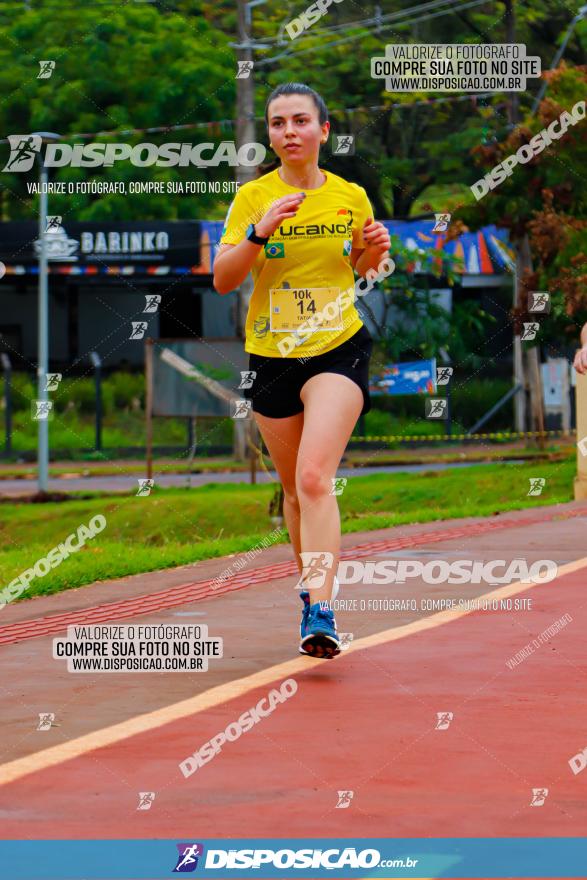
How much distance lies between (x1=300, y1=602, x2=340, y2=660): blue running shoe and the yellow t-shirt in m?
1.05

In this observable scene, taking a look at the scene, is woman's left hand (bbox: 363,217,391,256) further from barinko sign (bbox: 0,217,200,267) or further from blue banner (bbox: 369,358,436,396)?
barinko sign (bbox: 0,217,200,267)

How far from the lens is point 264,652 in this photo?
776 cm

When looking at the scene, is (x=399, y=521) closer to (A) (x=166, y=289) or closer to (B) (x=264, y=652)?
(B) (x=264, y=652)

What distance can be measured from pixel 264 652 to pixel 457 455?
26369 mm

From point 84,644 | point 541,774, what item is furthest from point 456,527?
point 541,774

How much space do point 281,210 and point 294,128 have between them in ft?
1.76

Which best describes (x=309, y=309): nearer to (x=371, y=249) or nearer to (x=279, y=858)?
(x=371, y=249)

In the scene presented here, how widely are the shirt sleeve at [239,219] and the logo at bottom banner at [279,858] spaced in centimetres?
359

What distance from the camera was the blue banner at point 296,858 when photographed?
14.2 feet

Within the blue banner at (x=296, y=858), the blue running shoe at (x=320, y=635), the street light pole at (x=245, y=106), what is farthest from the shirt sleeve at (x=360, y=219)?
the street light pole at (x=245, y=106)

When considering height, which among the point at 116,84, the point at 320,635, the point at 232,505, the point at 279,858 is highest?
Answer: the point at 116,84

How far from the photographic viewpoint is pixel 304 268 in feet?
24.6

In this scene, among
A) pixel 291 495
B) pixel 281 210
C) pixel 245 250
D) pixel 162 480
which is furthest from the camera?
pixel 162 480

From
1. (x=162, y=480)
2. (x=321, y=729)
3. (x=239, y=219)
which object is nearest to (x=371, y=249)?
(x=239, y=219)
